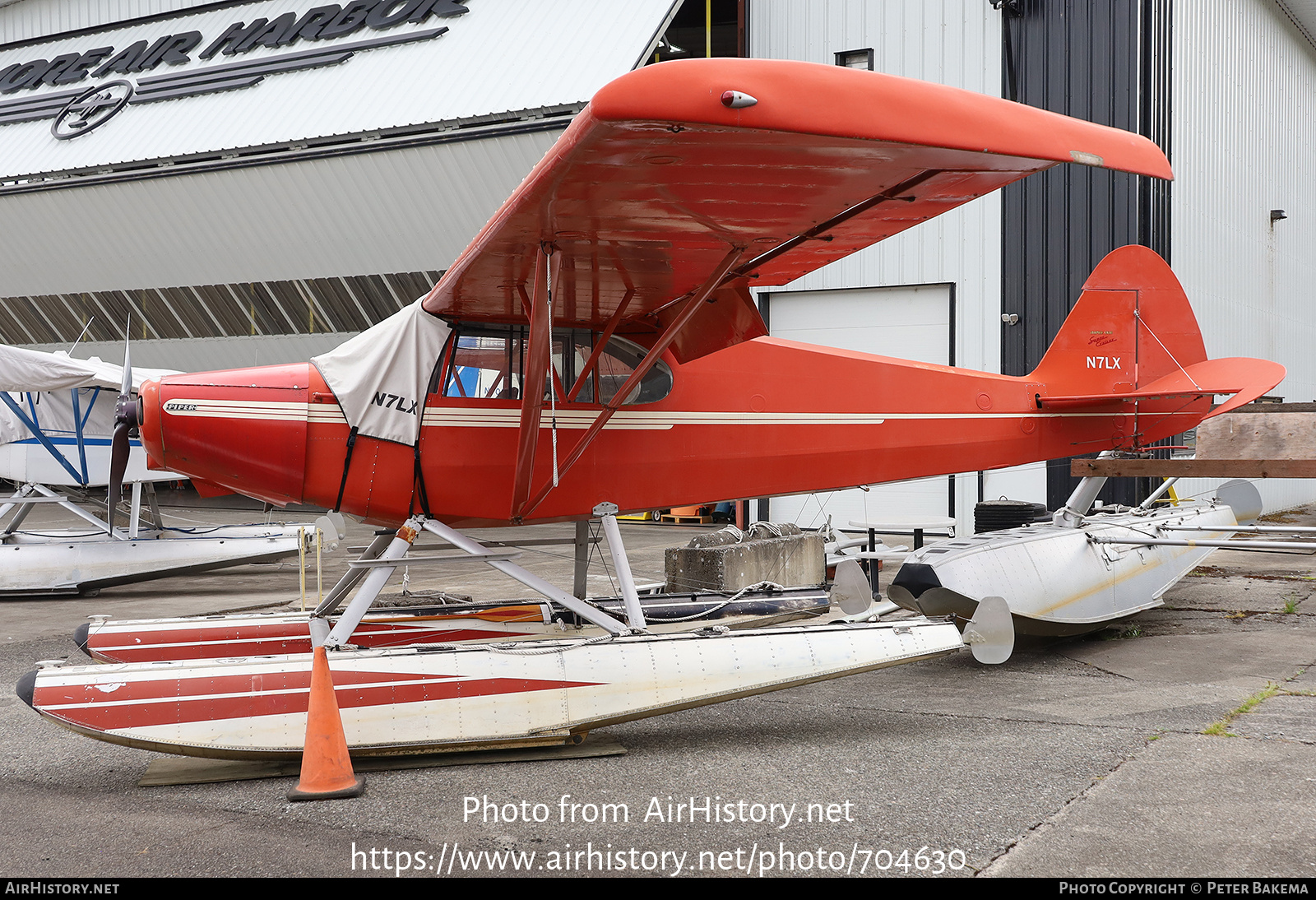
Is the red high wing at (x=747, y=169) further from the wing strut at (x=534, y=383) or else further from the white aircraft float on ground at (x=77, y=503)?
the white aircraft float on ground at (x=77, y=503)

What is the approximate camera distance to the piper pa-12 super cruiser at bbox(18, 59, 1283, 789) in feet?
11.9

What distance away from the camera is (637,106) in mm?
3146

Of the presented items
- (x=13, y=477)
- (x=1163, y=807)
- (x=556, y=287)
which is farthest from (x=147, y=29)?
(x=1163, y=807)

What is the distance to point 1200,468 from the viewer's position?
6.67 meters

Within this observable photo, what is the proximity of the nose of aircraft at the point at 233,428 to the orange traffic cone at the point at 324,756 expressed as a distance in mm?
1496

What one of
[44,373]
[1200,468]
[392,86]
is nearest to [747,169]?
[1200,468]

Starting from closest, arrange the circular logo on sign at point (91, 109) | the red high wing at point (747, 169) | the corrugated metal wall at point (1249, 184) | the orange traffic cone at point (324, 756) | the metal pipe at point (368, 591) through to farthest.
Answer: the red high wing at point (747, 169) → the orange traffic cone at point (324, 756) → the metal pipe at point (368, 591) → the corrugated metal wall at point (1249, 184) → the circular logo on sign at point (91, 109)

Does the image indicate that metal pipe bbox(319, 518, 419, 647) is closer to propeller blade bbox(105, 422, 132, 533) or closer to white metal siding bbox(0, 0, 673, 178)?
propeller blade bbox(105, 422, 132, 533)

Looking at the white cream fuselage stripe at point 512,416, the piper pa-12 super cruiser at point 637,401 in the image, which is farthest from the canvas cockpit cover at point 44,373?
the piper pa-12 super cruiser at point 637,401

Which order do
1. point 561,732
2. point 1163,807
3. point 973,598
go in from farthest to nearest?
point 973,598
point 561,732
point 1163,807

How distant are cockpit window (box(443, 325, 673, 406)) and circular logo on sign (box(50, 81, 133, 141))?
19705 millimetres

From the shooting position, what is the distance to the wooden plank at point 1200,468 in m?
6.25

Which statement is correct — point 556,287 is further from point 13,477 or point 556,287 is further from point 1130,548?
point 13,477

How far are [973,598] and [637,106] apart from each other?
4.13 metres
